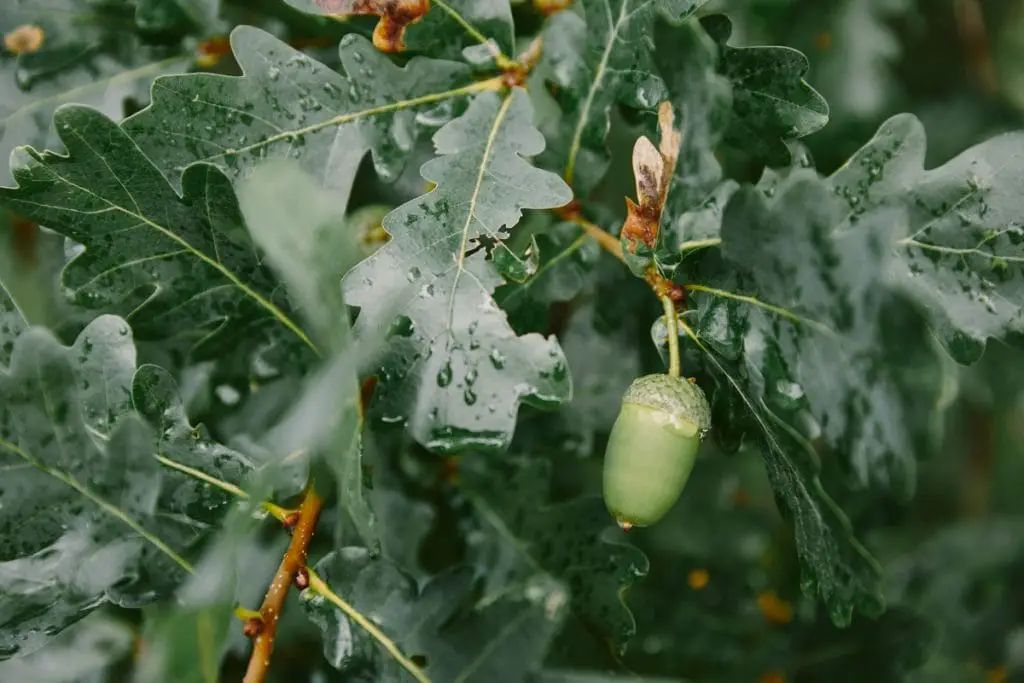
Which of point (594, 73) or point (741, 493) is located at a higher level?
point (594, 73)

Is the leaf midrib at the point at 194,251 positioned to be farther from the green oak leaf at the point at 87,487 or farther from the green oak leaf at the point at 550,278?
the green oak leaf at the point at 550,278

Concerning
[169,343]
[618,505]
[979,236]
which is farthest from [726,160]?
[169,343]

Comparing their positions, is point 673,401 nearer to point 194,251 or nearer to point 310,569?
point 310,569

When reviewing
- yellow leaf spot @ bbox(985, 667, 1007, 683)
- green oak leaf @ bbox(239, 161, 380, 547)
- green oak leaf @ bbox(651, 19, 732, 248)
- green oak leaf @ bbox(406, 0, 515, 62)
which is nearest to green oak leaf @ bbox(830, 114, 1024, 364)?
green oak leaf @ bbox(651, 19, 732, 248)

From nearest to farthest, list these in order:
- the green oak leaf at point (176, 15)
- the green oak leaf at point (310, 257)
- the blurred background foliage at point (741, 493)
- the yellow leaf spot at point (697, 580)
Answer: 1. the green oak leaf at point (310, 257)
2. the green oak leaf at point (176, 15)
3. the blurred background foliage at point (741, 493)
4. the yellow leaf spot at point (697, 580)

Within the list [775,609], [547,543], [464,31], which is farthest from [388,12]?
[775,609]

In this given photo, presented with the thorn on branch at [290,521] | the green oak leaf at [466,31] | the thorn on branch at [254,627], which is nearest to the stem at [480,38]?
the green oak leaf at [466,31]
